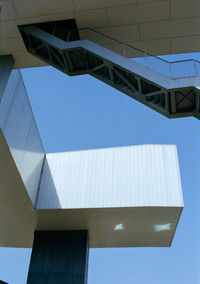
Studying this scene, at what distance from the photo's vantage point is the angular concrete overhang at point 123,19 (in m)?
13.3

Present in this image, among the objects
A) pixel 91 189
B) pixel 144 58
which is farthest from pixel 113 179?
pixel 144 58

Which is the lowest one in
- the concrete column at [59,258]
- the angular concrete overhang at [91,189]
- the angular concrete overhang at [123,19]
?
the concrete column at [59,258]

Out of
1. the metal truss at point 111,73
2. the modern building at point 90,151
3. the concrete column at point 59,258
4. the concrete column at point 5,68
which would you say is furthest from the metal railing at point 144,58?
the concrete column at point 59,258

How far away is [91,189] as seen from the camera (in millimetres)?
20391

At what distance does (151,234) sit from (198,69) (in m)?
14.4

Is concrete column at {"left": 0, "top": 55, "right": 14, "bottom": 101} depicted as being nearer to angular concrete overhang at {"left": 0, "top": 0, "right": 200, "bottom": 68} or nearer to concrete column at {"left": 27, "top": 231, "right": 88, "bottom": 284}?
angular concrete overhang at {"left": 0, "top": 0, "right": 200, "bottom": 68}

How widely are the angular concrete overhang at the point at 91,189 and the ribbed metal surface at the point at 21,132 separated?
59mm

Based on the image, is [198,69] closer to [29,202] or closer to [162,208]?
[162,208]

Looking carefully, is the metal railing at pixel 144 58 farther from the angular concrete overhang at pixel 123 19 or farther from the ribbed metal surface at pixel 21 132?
the ribbed metal surface at pixel 21 132

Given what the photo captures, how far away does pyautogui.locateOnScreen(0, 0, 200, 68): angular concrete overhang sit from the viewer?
1329 centimetres

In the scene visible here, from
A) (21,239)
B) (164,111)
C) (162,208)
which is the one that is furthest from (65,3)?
(21,239)

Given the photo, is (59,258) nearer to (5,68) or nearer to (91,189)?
(91,189)

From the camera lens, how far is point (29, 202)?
19734mm

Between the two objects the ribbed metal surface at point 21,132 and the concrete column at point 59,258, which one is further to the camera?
the concrete column at point 59,258
